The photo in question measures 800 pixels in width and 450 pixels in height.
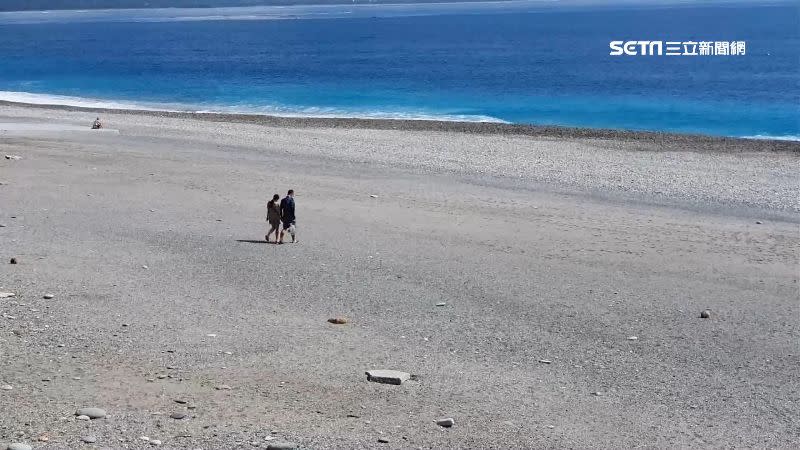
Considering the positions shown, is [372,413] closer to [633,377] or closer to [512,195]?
[633,377]

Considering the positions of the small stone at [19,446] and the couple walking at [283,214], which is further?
the couple walking at [283,214]

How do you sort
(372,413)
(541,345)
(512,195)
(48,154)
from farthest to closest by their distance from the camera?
(48,154) → (512,195) → (541,345) → (372,413)

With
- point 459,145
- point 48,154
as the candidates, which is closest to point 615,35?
point 459,145

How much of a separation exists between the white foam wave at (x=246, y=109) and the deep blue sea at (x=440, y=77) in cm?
14

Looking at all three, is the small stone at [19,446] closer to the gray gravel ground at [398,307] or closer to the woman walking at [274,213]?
the gray gravel ground at [398,307]

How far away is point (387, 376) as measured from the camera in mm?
11023

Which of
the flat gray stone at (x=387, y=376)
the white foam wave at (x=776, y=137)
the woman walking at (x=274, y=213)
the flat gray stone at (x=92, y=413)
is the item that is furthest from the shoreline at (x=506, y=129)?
the flat gray stone at (x=92, y=413)

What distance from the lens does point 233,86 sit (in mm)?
65562

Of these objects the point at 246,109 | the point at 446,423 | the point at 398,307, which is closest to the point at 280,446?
the point at 446,423

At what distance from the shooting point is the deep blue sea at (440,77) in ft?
166

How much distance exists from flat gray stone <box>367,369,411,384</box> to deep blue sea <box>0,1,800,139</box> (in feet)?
109

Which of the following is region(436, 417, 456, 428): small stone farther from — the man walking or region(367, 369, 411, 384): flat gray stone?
the man walking

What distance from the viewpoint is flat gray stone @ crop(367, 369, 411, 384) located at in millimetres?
10961

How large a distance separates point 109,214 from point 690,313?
11.9 metres
